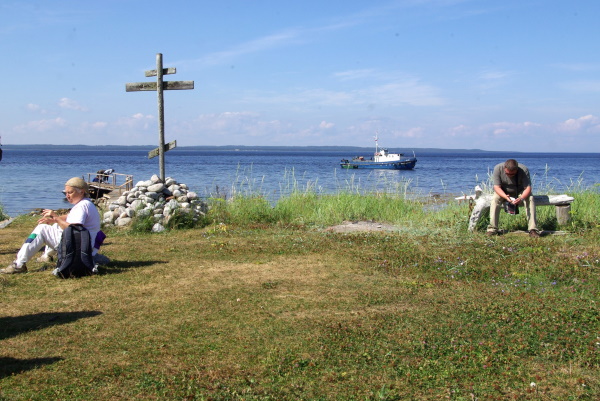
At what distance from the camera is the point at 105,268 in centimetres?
841

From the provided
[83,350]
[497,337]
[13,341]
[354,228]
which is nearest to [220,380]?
[83,350]

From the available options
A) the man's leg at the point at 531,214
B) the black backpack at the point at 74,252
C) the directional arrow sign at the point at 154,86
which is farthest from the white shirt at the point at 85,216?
the man's leg at the point at 531,214

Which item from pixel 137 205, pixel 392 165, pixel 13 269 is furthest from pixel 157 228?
pixel 392 165

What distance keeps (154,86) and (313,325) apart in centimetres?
904

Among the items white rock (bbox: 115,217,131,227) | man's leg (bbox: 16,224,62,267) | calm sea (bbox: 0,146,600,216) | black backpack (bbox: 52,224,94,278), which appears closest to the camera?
black backpack (bbox: 52,224,94,278)

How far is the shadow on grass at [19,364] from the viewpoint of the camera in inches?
182

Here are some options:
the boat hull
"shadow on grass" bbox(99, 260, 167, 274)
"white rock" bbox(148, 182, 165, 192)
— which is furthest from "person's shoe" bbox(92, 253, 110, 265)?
the boat hull

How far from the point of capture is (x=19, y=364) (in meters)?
4.76

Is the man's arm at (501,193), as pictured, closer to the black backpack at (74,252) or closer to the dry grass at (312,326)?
the dry grass at (312,326)

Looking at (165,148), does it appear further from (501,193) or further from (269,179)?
(269,179)

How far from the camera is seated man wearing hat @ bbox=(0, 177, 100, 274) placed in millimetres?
7816

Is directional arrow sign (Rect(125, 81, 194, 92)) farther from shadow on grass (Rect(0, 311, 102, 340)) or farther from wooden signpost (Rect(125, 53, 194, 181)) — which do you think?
shadow on grass (Rect(0, 311, 102, 340))

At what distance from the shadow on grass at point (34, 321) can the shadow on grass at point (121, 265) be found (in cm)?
204

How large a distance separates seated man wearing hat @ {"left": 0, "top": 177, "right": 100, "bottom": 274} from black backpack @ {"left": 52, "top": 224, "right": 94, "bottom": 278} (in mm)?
130
